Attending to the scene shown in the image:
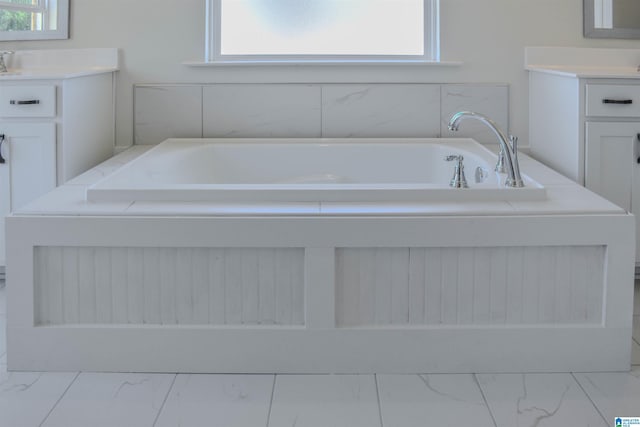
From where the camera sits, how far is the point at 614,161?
→ 313 cm

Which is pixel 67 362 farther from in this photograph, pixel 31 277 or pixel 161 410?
pixel 161 410

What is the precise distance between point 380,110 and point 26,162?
156 cm

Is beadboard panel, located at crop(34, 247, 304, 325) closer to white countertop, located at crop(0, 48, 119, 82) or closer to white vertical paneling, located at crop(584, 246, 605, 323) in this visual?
white vertical paneling, located at crop(584, 246, 605, 323)

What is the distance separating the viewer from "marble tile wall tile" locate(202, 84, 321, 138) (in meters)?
3.63

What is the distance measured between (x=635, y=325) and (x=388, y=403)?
1.13 meters

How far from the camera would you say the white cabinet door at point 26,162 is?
3.13 m

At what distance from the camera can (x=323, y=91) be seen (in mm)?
3625

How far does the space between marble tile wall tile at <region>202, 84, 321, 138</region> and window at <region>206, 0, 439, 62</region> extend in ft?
0.56

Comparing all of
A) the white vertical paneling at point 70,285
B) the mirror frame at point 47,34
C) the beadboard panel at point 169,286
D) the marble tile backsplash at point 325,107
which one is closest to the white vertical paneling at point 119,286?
the beadboard panel at point 169,286

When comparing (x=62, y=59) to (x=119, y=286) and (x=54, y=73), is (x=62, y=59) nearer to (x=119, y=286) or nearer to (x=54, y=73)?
(x=54, y=73)

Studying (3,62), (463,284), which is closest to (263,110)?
(3,62)

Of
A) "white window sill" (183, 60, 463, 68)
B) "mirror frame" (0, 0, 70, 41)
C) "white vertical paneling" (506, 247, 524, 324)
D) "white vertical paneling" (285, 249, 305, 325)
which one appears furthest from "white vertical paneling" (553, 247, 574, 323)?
"mirror frame" (0, 0, 70, 41)

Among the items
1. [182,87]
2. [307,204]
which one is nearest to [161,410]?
[307,204]

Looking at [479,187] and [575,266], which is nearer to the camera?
[575,266]
